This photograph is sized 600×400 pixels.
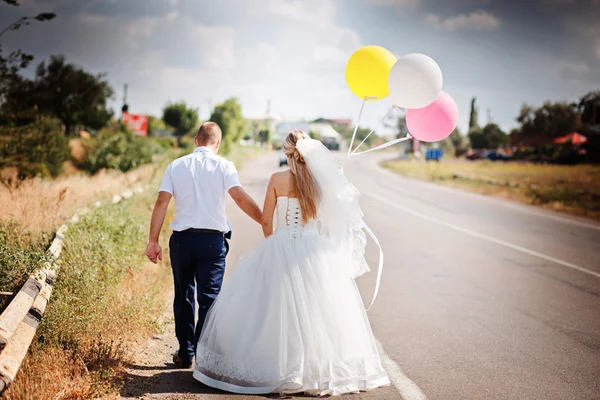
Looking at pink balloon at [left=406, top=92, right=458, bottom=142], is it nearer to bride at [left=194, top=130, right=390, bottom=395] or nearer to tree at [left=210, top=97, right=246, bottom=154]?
bride at [left=194, top=130, right=390, bottom=395]

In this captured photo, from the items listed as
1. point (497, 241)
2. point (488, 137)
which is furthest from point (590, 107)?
point (497, 241)

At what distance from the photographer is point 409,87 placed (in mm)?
5559

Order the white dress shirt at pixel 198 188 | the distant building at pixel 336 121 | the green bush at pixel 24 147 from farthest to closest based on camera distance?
the distant building at pixel 336 121
the green bush at pixel 24 147
the white dress shirt at pixel 198 188

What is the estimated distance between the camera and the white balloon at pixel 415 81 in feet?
18.1

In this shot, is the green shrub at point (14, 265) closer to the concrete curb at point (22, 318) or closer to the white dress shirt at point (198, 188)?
the concrete curb at point (22, 318)

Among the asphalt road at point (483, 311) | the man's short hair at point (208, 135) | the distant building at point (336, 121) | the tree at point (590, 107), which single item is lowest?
the asphalt road at point (483, 311)

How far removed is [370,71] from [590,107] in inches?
2697

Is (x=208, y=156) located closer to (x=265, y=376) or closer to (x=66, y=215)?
(x=265, y=376)

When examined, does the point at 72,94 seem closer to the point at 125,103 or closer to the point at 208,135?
the point at 125,103

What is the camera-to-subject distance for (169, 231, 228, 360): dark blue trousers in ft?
15.4

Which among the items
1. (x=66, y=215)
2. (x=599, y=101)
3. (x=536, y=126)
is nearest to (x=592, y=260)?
(x=66, y=215)

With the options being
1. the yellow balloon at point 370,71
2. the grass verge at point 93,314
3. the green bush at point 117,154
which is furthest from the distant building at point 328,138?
the yellow balloon at point 370,71

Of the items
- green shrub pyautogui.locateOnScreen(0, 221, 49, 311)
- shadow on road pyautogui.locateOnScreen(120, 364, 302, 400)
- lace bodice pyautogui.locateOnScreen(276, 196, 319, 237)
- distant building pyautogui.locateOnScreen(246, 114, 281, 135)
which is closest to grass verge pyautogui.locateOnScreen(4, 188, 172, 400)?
shadow on road pyautogui.locateOnScreen(120, 364, 302, 400)

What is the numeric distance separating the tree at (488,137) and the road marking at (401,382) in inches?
3728
